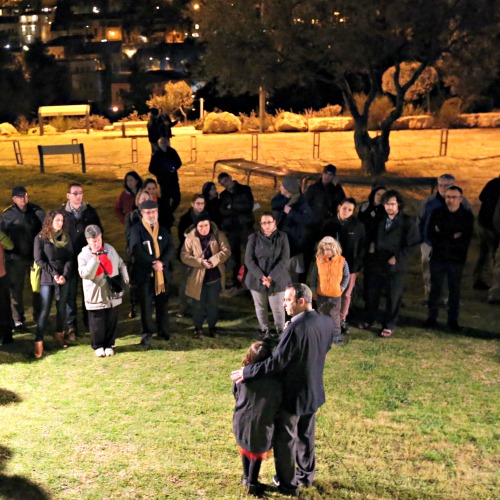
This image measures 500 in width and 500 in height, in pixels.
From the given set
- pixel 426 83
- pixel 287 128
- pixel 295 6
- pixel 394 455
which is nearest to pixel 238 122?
pixel 287 128

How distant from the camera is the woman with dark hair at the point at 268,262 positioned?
7.56 meters

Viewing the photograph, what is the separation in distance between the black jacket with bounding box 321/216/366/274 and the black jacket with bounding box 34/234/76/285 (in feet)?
9.28

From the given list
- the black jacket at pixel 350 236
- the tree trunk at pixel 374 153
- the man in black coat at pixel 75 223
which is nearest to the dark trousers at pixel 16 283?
the man in black coat at pixel 75 223

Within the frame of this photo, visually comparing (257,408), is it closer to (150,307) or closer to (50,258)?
(150,307)

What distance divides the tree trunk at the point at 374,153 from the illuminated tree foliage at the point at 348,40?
1.0 inches

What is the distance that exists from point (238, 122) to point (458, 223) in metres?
19.5

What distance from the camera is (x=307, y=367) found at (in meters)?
4.63

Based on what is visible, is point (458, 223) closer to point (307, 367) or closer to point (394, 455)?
point (394, 455)

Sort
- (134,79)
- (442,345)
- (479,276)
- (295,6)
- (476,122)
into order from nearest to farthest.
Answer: (442,345) → (479,276) → (295,6) → (476,122) → (134,79)

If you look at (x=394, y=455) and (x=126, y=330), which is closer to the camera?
(x=394, y=455)

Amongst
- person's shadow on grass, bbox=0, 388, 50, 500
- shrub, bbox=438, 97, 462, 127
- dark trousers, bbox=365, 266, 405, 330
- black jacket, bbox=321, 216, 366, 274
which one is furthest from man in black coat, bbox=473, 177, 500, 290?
shrub, bbox=438, 97, 462, 127

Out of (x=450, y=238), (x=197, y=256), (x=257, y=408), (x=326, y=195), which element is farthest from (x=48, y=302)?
(x=450, y=238)

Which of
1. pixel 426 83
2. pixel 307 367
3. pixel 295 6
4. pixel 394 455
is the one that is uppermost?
pixel 295 6

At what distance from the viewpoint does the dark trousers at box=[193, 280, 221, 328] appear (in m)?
7.93
